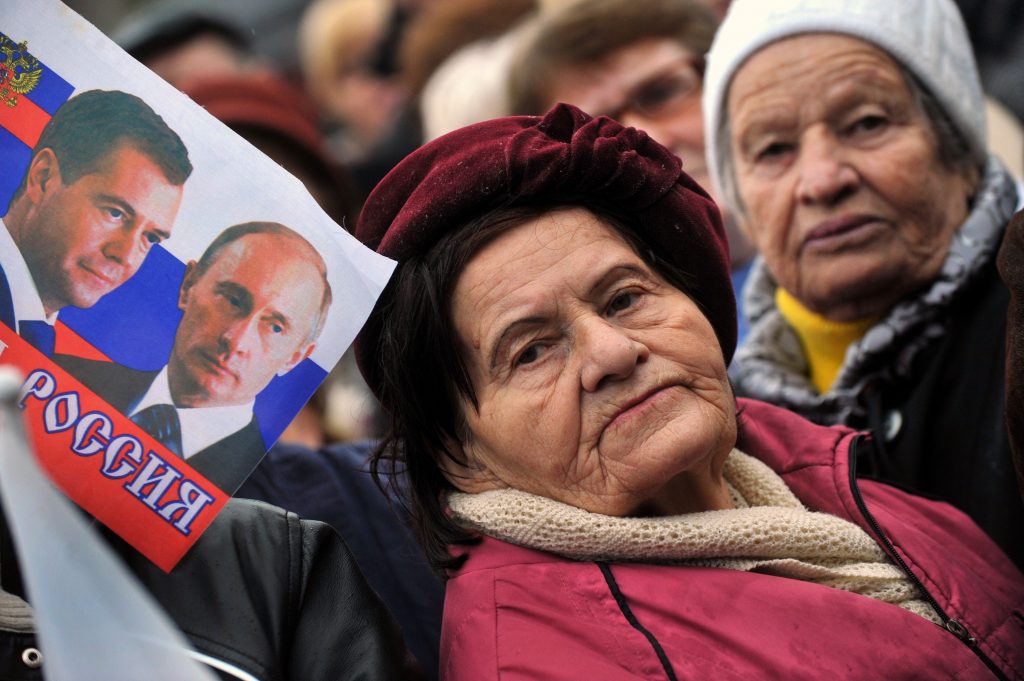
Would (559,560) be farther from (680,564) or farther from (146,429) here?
(146,429)

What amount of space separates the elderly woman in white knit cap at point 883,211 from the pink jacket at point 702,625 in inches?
25.9

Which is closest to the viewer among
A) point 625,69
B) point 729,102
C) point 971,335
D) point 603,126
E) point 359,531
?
point 603,126

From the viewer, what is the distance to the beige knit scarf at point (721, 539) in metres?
1.77

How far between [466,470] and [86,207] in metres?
0.79

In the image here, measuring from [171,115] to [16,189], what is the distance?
0.79 feet

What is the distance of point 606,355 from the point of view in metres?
1.81

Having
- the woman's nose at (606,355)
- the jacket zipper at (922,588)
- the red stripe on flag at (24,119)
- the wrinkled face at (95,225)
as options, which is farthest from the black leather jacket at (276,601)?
the jacket zipper at (922,588)

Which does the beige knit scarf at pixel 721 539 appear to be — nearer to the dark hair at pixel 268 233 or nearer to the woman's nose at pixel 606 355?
the woman's nose at pixel 606 355

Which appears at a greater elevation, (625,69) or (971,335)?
Answer: (625,69)

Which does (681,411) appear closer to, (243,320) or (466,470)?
(466,470)

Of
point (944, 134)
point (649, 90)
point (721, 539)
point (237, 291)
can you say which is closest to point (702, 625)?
point (721, 539)

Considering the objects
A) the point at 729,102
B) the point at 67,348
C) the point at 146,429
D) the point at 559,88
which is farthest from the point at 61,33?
the point at 559,88

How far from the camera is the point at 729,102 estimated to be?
2896mm

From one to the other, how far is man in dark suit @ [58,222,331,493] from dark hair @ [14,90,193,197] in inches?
5.6
